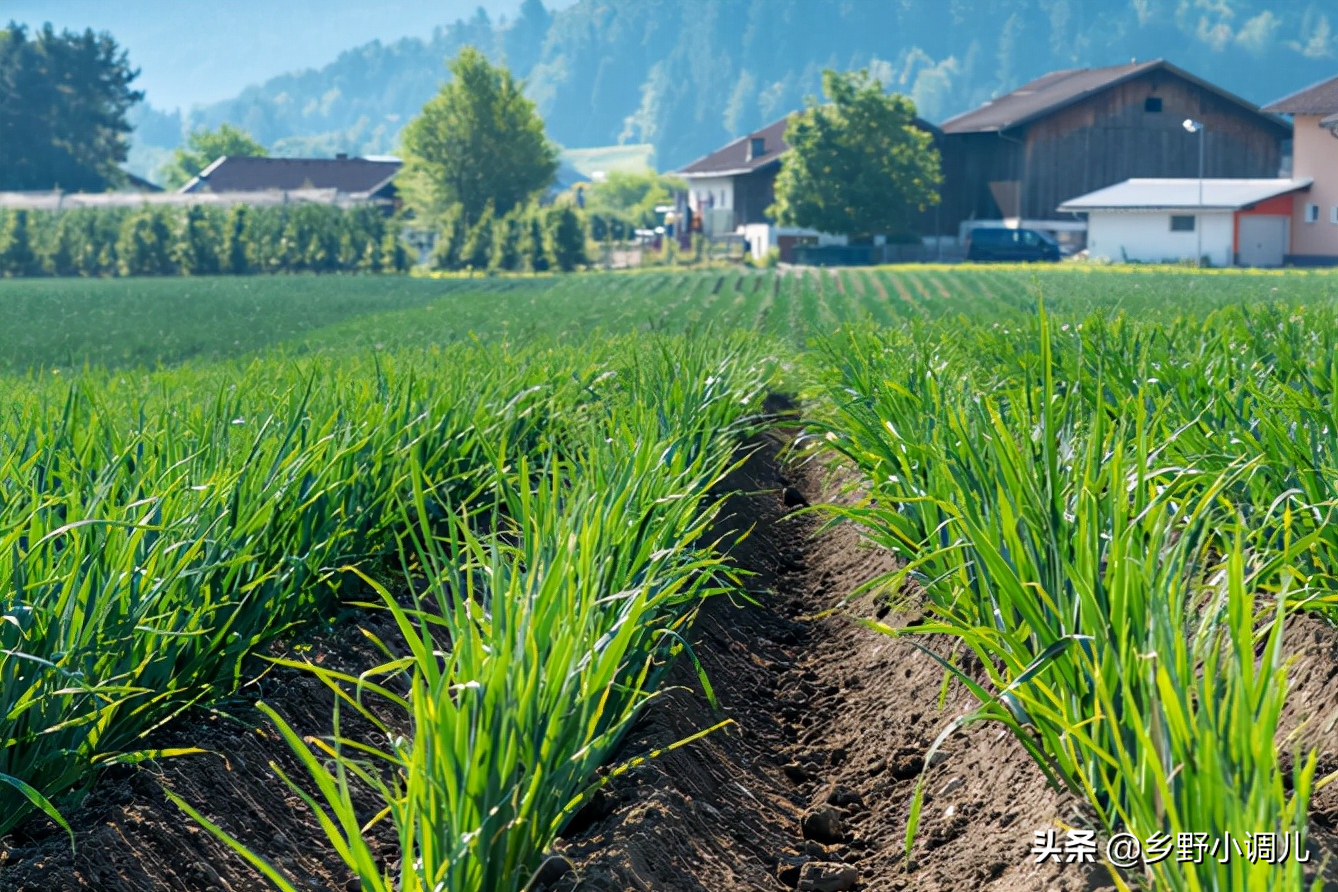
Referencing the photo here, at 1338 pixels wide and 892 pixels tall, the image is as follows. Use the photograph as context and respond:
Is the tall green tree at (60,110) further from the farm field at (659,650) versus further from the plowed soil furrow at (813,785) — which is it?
the plowed soil furrow at (813,785)

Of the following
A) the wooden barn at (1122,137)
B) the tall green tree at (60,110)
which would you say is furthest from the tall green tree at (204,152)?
the wooden barn at (1122,137)

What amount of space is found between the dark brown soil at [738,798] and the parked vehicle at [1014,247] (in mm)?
45413

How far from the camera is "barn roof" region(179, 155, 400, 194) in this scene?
7825 centimetres

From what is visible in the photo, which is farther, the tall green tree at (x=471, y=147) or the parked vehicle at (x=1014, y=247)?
the tall green tree at (x=471, y=147)

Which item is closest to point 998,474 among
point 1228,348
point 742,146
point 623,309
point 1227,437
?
point 1227,437

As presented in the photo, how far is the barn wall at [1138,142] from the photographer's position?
176 ft

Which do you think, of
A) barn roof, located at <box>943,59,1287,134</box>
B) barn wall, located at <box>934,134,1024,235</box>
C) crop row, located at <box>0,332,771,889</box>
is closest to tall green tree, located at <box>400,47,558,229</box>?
barn wall, located at <box>934,134,1024,235</box>

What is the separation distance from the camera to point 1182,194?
150 feet

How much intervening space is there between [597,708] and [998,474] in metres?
1.26

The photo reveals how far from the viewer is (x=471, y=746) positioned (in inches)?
93.0

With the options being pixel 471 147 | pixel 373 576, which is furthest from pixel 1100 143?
pixel 373 576

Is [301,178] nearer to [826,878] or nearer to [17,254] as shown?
[17,254]

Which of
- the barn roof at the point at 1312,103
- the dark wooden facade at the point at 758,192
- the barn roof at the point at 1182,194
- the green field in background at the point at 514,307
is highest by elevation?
the barn roof at the point at 1312,103

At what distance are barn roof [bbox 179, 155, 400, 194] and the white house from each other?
42874mm
